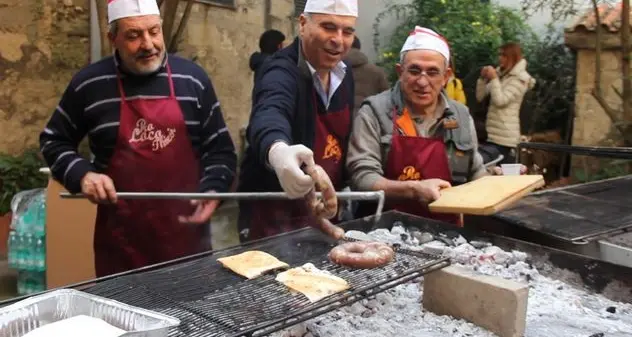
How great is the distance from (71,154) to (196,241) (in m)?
0.74

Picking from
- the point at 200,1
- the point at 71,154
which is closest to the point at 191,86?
the point at 71,154

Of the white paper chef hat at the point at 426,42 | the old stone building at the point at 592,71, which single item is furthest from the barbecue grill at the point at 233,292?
the old stone building at the point at 592,71

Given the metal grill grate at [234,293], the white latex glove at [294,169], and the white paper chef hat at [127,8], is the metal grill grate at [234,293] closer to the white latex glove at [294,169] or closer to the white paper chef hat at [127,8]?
the white latex glove at [294,169]

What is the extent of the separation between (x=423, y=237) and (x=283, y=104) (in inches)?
34.9

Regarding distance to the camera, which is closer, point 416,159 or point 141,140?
point 141,140

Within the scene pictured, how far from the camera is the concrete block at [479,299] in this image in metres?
2.10

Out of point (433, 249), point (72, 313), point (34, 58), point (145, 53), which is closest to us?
point (72, 313)

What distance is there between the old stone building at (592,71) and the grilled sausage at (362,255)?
5.48 meters

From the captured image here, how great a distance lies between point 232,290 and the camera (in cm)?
204

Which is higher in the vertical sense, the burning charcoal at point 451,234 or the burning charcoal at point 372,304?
the burning charcoal at point 451,234

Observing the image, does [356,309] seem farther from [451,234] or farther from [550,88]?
[550,88]

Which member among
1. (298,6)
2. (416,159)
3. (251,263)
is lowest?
(251,263)

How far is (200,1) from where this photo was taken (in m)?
7.53

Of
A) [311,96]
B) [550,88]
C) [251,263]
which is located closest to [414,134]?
[311,96]
